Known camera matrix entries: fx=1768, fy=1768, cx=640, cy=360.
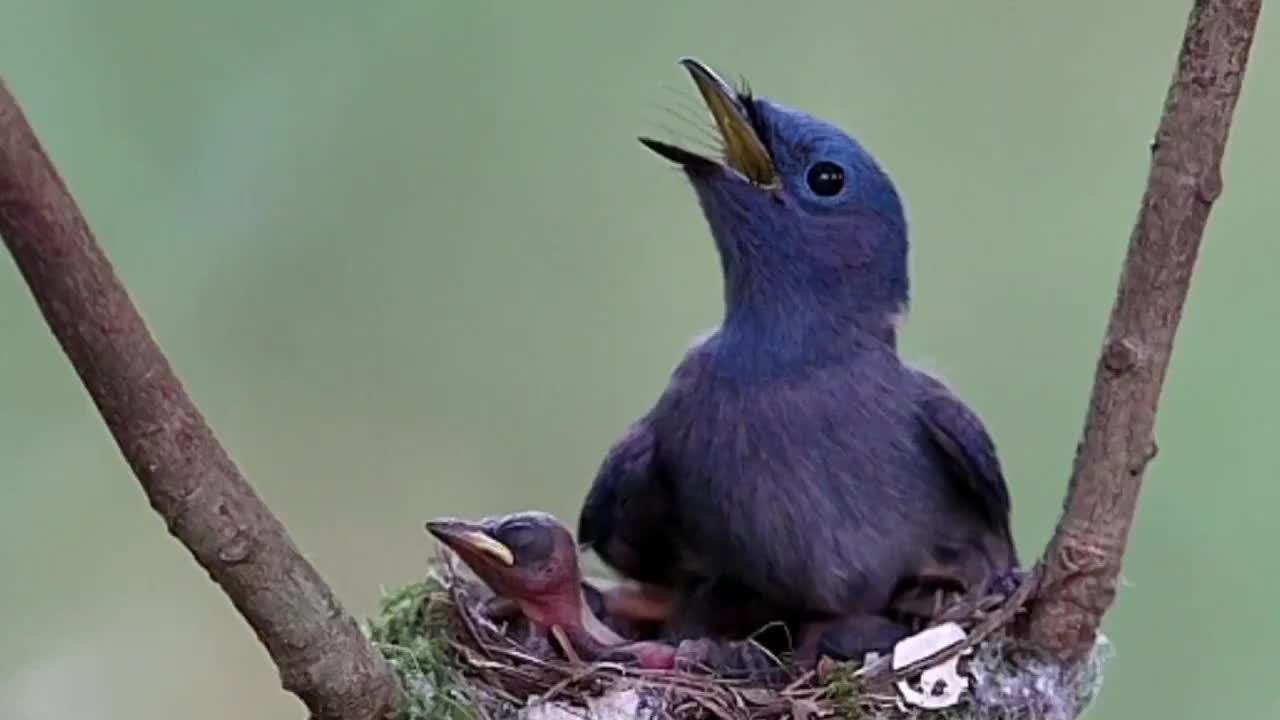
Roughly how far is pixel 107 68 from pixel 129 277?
247mm

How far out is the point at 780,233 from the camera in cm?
171

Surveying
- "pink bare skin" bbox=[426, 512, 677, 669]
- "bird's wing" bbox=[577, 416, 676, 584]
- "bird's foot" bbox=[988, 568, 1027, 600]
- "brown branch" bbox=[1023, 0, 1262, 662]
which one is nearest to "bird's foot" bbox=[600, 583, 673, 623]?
"bird's wing" bbox=[577, 416, 676, 584]

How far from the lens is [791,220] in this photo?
171 centimetres

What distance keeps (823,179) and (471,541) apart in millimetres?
492

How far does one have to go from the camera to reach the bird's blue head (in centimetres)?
170

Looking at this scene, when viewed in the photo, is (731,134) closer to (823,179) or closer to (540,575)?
(823,179)

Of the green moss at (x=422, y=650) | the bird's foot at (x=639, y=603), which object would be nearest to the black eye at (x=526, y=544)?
the green moss at (x=422, y=650)

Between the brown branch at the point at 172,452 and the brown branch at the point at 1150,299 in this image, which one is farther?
the brown branch at the point at 1150,299

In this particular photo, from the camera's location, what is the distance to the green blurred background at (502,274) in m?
2.07

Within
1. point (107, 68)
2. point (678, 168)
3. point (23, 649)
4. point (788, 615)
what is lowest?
point (788, 615)

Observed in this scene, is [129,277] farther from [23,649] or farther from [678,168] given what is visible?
[678,168]

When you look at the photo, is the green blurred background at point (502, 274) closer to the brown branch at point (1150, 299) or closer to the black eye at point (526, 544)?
the black eye at point (526, 544)

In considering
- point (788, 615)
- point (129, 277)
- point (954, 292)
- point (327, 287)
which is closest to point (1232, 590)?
point (954, 292)

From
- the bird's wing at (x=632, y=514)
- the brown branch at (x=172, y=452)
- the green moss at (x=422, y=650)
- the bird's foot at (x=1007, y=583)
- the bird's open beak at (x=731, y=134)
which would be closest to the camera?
the brown branch at (x=172, y=452)
